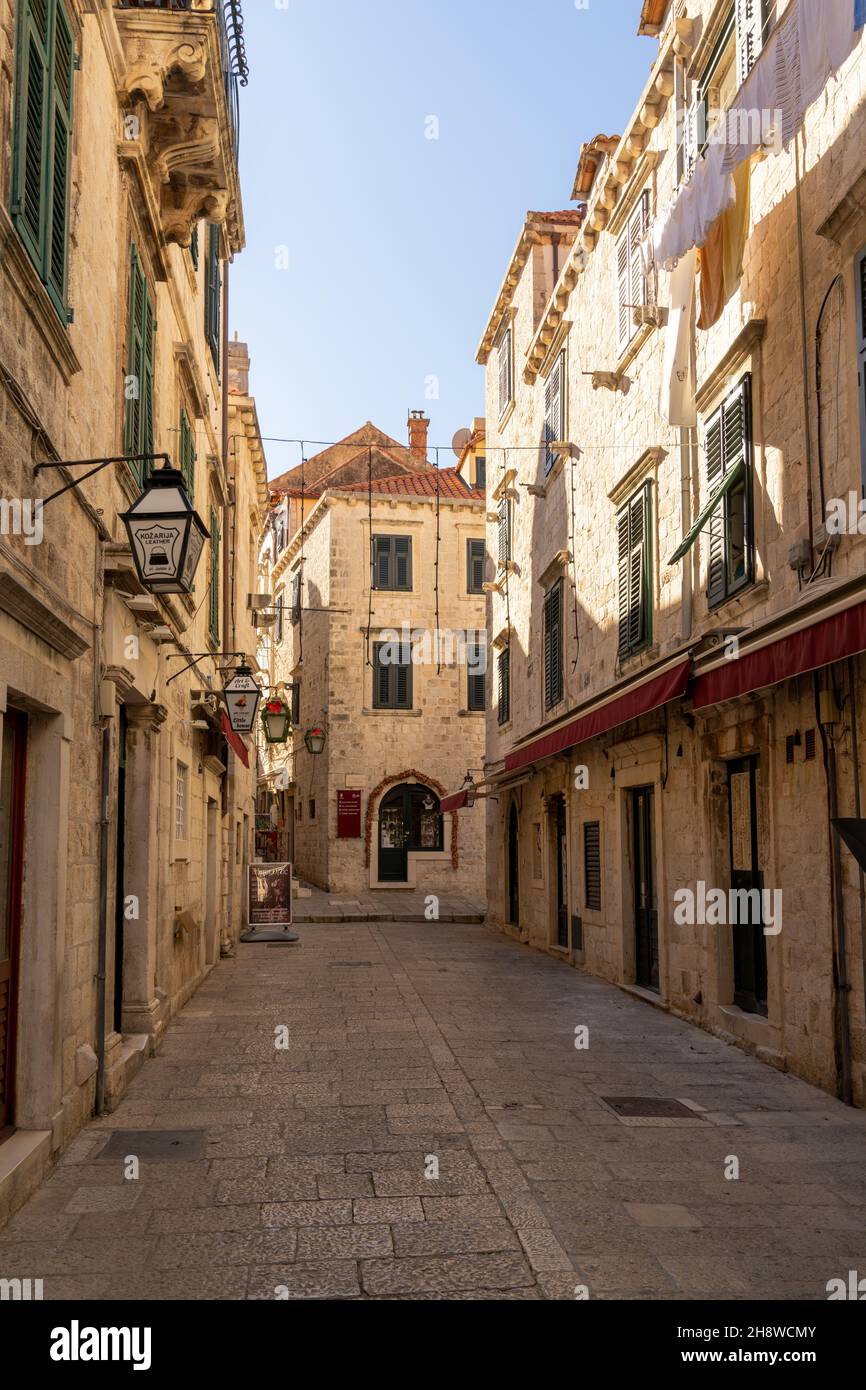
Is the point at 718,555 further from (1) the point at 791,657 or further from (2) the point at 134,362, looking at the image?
(2) the point at 134,362

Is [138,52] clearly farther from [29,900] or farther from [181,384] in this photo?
[29,900]

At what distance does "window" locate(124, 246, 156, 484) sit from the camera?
8914 mm

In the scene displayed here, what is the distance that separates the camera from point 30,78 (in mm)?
5730

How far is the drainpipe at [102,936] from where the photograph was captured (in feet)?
24.9

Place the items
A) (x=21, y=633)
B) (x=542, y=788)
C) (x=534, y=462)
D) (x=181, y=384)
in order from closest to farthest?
(x=21, y=633)
(x=181, y=384)
(x=542, y=788)
(x=534, y=462)

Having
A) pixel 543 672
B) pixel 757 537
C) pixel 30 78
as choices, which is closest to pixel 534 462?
pixel 543 672

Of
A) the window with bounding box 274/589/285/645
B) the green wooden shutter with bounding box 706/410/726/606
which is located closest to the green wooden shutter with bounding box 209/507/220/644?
the green wooden shutter with bounding box 706/410/726/606

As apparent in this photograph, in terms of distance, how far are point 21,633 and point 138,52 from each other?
17.2 ft

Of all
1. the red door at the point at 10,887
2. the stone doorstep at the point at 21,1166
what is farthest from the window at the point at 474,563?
the stone doorstep at the point at 21,1166

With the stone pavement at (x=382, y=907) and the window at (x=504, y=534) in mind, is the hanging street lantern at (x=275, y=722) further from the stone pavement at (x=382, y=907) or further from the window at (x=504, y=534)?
the stone pavement at (x=382, y=907)

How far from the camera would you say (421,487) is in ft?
111

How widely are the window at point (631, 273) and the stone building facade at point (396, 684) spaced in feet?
55.2

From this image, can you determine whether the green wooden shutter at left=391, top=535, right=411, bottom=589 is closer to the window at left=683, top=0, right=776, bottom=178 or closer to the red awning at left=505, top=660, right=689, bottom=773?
the red awning at left=505, top=660, right=689, bottom=773

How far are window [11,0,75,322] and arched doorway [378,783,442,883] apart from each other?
26226mm
